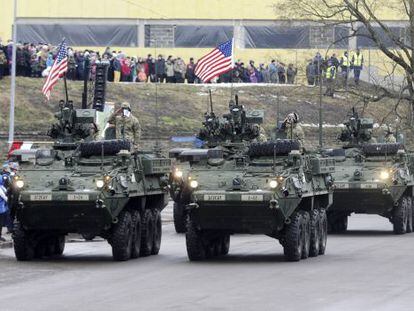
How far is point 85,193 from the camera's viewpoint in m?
24.2

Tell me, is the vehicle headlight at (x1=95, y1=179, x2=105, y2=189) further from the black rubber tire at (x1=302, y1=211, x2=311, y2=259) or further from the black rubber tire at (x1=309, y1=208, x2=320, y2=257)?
the black rubber tire at (x1=309, y1=208, x2=320, y2=257)

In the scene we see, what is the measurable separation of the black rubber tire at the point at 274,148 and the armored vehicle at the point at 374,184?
281 inches

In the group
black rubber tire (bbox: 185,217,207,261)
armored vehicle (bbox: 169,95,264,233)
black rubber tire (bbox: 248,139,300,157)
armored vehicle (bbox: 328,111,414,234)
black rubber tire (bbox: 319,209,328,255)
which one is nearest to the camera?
black rubber tire (bbox: 185,217,207,261)

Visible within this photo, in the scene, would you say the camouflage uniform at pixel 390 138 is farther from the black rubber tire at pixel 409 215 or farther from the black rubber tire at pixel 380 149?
the black rubber tire at pixel 409 215

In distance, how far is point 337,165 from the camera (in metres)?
33.9

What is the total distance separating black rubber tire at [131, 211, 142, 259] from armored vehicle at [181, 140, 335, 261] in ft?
4.13

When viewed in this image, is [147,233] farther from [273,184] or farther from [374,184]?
[374,184]

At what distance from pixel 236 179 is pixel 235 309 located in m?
7.03

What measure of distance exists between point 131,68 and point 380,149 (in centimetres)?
2535

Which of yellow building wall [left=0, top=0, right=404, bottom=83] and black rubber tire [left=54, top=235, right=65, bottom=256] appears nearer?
black rubber tire [left=54, top=235, right=65, bottom=256]

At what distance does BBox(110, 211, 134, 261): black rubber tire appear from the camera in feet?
81.1

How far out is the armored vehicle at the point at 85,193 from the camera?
24.3 metres

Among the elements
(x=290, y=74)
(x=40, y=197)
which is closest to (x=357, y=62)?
(x=290, y=74)

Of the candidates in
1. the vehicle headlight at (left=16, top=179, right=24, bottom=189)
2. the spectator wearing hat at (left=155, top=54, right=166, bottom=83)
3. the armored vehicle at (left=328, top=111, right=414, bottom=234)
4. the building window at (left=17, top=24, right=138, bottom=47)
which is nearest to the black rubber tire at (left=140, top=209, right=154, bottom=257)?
the vehicle headlight at (left=16, top=179, right=24, bottom=189)
